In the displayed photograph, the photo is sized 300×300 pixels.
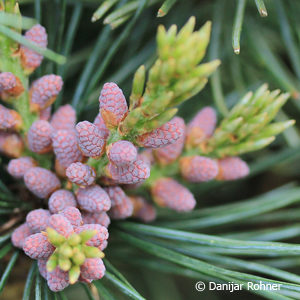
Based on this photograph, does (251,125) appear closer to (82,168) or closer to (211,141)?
(211,141)

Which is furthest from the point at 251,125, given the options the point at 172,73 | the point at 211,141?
the point at 172,73

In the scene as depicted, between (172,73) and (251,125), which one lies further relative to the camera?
(251,125)

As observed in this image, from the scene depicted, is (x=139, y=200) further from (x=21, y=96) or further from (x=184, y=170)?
(x=21, y=96)

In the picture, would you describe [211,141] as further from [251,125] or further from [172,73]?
[172,73]

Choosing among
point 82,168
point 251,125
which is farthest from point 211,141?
point 82,168

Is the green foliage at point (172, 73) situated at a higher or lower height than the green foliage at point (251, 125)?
higher

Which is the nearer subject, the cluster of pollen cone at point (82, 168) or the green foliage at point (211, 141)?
the cluster of pollen cone at point (82, 168)

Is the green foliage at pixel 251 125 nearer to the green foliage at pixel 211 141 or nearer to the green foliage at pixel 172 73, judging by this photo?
the green foliage at pixel 211 141

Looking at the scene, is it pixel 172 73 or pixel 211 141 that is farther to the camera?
pixel 211 141

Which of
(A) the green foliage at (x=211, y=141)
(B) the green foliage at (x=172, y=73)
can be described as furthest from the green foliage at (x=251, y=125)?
(B) the green foliage at (x=172, y=73)

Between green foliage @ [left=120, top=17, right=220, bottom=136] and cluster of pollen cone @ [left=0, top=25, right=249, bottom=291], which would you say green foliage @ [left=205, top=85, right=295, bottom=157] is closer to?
cluster of pollen cone @ [left=0, top=25, right=249, bottom=291]
